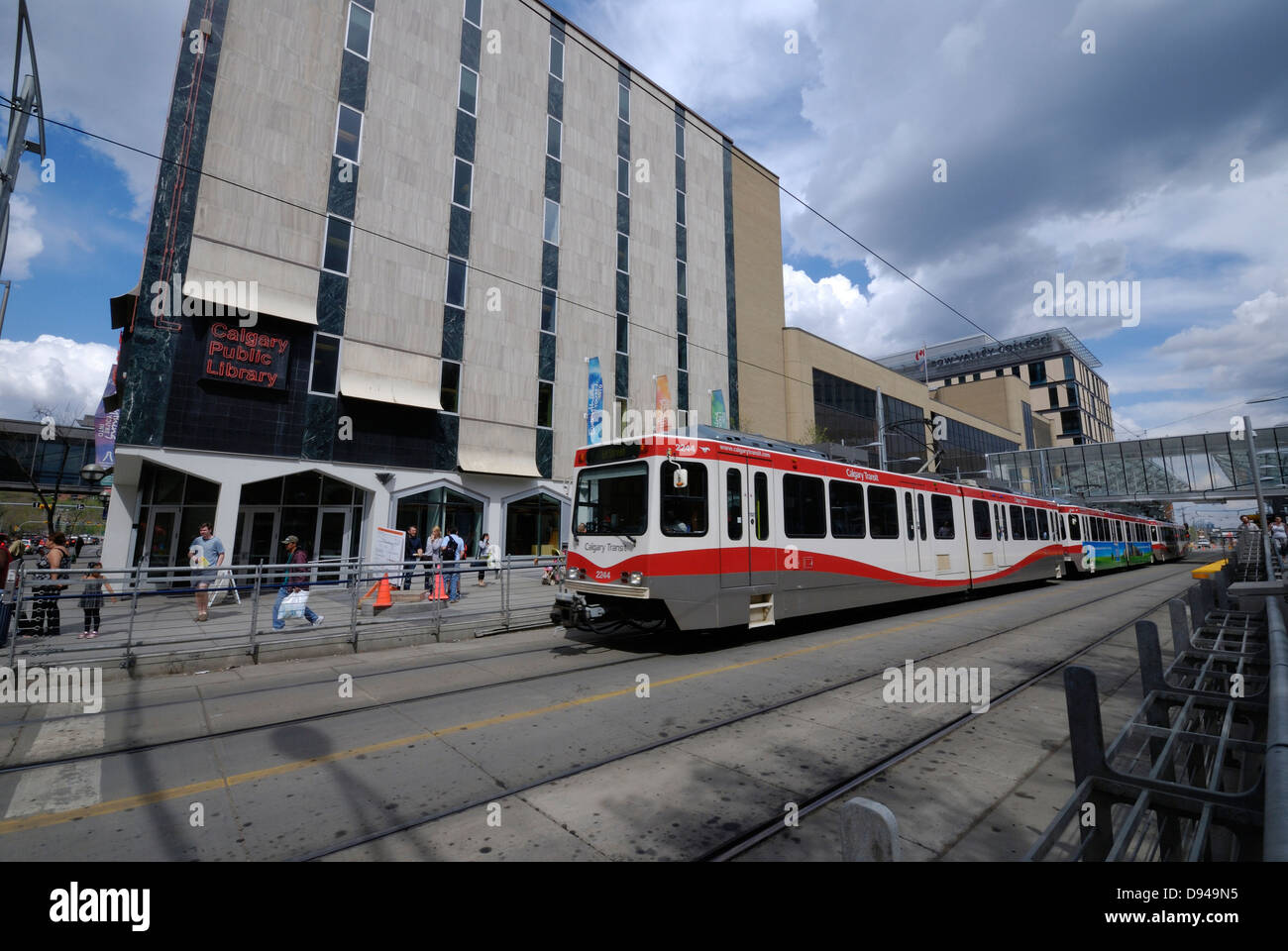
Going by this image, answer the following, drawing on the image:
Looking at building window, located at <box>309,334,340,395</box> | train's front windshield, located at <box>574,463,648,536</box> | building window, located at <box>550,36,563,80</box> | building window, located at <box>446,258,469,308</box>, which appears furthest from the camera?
building window, located at <box>550,36,563,80</box>

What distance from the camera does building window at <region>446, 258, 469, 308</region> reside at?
21344mm

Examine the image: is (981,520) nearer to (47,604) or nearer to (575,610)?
(575,610)

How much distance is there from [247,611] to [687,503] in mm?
7235

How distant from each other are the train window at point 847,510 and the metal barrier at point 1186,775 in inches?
241

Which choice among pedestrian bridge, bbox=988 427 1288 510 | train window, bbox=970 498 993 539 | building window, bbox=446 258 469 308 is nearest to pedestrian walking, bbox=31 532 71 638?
building window, bbox=446 258 469 308

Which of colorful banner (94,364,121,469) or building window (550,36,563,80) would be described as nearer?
colorful banner (94,364,121,469)

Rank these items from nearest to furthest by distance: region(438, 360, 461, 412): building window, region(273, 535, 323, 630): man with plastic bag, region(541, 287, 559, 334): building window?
region(273, 535, 323, 630): man with plastic bag < region(438, 360, 461, 412): building window < region(541, 287, 559, 334): building window

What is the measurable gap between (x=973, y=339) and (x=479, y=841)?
114639 mm

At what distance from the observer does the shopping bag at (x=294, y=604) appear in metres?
9.14

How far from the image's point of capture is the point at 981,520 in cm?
1488

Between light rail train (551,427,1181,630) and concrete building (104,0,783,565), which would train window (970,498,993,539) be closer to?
light rail train (551,427,1181,630)

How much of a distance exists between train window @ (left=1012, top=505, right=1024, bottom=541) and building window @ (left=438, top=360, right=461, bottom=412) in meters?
18.9
